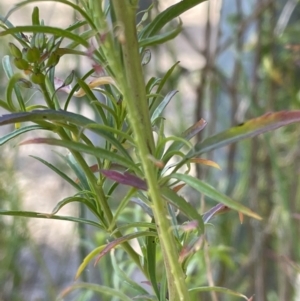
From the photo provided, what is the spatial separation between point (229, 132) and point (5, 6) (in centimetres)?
104

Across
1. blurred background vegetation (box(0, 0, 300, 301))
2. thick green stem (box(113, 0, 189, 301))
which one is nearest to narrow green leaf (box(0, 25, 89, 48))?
Result: thick green stem (box(113, 0, 189, 301))

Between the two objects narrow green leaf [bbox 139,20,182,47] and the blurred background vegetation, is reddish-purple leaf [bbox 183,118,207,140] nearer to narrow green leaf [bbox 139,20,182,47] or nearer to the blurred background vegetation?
narrow green leaf [bbox 139,20,182,47]

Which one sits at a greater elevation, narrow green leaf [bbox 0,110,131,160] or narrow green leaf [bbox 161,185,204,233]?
narrow green leaf [bbox 0,110,131,160]

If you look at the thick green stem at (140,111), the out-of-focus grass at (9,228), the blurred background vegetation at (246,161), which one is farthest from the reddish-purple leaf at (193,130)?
the out-of-focus grass at (9,228)

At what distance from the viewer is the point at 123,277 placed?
0.33 m

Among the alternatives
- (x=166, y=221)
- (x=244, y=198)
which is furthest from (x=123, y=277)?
(x=244, y=198)

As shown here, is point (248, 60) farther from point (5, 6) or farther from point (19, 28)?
point (19, 28)

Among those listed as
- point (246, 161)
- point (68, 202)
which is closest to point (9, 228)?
point (246, 161)

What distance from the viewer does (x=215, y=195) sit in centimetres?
20

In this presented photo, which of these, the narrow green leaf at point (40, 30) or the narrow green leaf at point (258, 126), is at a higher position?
the narrow green leaf at point (40, 30)

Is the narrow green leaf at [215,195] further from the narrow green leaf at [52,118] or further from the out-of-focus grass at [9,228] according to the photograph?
the out-of-focus grass at [9,228]

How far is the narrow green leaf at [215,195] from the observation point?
19 centimetres

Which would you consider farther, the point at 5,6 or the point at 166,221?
the point at 5,6

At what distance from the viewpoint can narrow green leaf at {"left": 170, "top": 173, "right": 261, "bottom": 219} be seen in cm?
19
